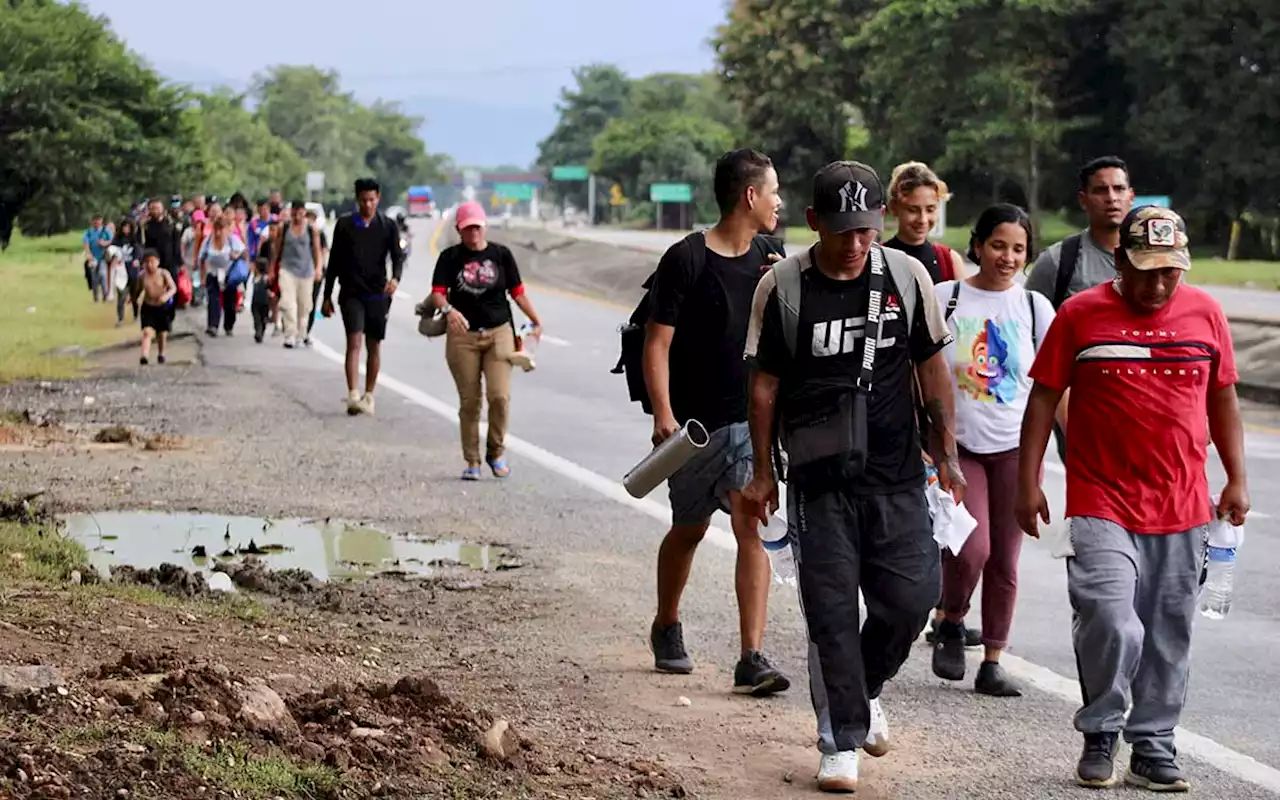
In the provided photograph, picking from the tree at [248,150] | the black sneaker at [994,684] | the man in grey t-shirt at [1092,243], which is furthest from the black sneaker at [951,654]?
the tree at [248,150]

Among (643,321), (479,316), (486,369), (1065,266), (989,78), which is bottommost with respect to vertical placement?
(486,369)

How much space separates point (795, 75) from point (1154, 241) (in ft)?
267

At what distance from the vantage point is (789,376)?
5.82 metres

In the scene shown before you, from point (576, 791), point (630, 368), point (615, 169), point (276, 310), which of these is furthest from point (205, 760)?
point (615, 169)

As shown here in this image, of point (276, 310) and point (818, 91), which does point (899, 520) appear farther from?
Result: point (818, 91)

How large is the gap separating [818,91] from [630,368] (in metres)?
78.9

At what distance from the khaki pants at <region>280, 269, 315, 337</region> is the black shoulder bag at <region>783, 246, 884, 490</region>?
1774cm

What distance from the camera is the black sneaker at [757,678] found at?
22.6 feet

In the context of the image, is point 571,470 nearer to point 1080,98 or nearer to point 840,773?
point 840,773

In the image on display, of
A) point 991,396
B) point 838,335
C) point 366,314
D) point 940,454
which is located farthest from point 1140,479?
point 366,314

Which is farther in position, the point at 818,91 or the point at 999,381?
the point at 818,91

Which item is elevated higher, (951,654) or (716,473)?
(716,473)

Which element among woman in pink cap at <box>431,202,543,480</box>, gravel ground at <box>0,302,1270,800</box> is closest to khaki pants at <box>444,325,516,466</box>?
woman in pink cap at <box>431,202,543,480</box>

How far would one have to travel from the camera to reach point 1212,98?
60.9 meters
